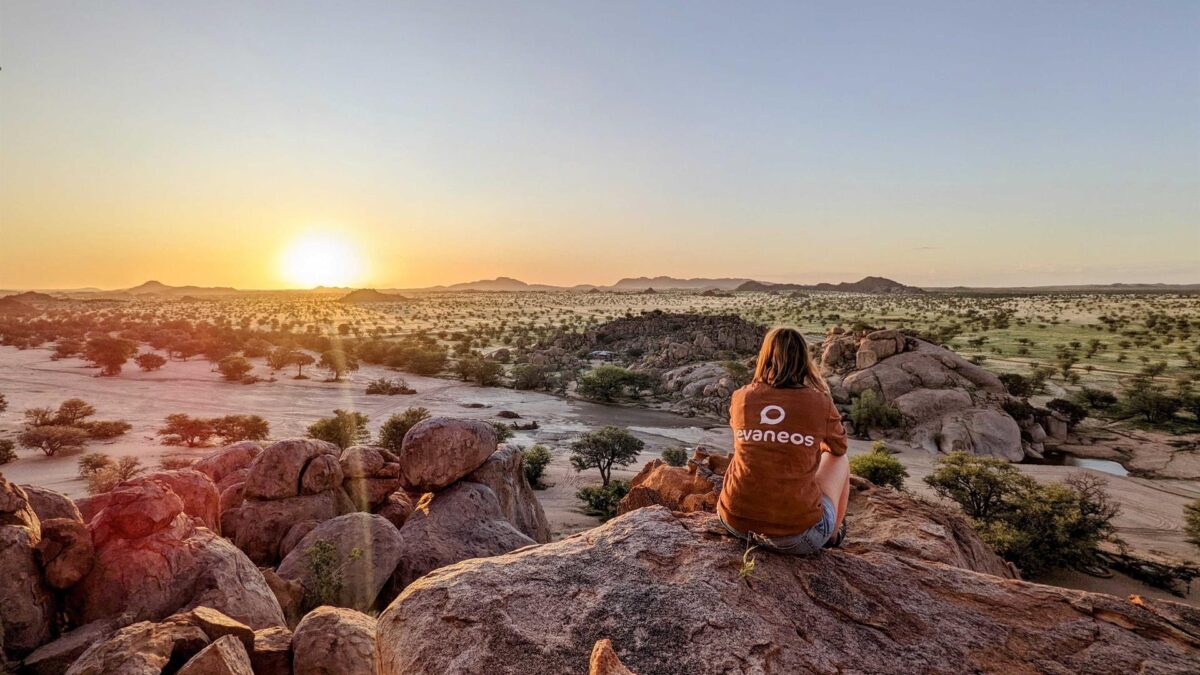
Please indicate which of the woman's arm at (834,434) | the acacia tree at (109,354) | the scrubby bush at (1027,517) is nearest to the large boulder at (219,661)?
the woman's arm at (834,434)

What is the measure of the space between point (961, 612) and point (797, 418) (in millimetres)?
2095

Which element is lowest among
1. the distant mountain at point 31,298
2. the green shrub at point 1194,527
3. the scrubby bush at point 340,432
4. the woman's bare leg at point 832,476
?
the green shrub at point 1194,527

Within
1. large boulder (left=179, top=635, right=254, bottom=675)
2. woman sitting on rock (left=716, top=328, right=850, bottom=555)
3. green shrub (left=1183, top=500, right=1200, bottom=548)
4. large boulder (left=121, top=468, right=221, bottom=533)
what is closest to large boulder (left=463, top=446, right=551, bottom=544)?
large boulder (left=121, top=468, right=221, bottom=533)

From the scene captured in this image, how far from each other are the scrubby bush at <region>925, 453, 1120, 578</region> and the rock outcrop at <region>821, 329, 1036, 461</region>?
33.6 ft

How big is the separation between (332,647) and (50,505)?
6303mm

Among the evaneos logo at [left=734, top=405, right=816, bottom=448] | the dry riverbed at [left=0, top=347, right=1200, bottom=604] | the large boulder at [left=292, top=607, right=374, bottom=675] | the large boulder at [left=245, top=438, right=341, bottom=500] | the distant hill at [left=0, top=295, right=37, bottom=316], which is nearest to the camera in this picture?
the evaneos logo at [left=734, top=405, right=816, bottom=448]

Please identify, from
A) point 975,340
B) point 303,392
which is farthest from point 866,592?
point 975,340

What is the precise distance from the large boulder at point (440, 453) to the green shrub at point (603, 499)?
639 centimetres

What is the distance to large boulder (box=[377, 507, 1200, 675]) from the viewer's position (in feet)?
12.6

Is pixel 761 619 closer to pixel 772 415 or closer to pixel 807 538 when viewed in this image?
pixel 807 538

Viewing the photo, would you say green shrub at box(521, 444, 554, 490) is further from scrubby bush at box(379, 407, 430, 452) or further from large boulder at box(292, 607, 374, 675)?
large boulder at box(292, 607, 374, 675)

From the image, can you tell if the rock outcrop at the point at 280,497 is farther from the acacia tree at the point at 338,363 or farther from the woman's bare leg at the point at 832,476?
the acacia tree at the point at 338,363

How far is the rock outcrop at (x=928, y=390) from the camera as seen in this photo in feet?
88.7

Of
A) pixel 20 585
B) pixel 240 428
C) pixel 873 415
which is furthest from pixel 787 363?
pixel 873 415
